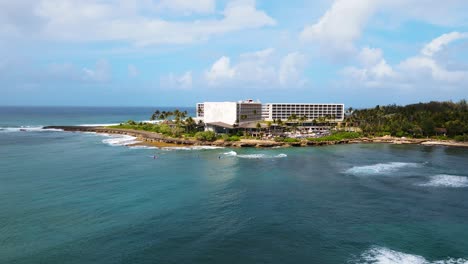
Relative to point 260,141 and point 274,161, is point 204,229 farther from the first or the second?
point 260,141

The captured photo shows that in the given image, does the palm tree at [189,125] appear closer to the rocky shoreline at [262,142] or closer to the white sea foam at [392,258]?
the rocky shoreline at [262,142]

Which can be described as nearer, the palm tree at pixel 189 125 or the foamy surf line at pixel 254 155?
the foamy surf line at pixel 254 155

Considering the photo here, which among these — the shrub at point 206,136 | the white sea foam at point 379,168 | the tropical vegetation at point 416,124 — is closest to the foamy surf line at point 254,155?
the shrub at point 206,136

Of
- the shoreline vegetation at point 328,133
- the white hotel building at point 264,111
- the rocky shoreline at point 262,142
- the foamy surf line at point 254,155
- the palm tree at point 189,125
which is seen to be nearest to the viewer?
the foamy surf line at point 254,155

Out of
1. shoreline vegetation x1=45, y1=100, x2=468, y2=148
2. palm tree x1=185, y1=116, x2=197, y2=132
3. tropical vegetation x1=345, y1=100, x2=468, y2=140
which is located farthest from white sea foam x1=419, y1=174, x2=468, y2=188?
palm tree x1=185, y1=116, x2=197, y2=132

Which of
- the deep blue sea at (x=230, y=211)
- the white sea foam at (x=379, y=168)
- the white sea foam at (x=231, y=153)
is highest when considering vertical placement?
the white sea foam at (x=231, y=153)

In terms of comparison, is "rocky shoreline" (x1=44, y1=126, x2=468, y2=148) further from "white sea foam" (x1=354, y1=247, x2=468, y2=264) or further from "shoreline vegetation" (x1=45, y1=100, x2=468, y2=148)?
"white sea foam" (x1=354, y1=247, x2=468, y2=264)
